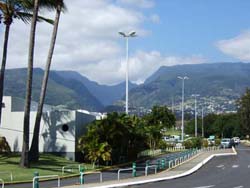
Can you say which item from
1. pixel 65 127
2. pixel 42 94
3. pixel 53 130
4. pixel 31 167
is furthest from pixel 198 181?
pixel 53 130

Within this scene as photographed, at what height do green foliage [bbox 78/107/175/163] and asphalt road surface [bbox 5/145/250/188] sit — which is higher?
green foliage [bbox 78/107/175/163]

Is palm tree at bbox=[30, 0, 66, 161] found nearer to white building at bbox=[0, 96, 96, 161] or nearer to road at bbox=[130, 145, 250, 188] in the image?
white building at bbox=[0, 96, 96, 161]

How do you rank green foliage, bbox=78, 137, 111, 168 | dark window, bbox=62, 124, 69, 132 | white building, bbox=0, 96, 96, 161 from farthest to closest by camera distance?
dark window, bbox=62, 124, 69, 132
white building, bbox=0, 96, 96, 161
green foliage, bbox=78, 137, 111, 168

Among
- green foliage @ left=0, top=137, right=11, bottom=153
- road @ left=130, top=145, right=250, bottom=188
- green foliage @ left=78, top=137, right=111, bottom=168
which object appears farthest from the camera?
green foliage @ left=0, top=137, right=11, bottom=153

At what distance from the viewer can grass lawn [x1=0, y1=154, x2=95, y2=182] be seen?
3241cm

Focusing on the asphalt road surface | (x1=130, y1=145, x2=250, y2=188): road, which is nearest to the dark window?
the asphalt road surface

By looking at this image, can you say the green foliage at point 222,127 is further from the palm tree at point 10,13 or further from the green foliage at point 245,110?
the palm tree at point 10,13

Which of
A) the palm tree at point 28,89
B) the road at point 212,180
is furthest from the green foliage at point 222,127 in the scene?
the palm tree at point 28,89

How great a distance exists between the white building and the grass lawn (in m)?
1.60

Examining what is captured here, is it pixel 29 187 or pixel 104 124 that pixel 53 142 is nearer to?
pixel 104 124

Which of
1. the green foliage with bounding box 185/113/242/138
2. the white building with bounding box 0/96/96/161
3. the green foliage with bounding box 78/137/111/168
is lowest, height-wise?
the green foliage with bounding box 78/137/111/168

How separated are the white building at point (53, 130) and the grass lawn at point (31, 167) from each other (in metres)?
1.60

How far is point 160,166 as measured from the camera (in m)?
40.1

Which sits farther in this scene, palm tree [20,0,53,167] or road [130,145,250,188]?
palm tree [20,0,53,167]
